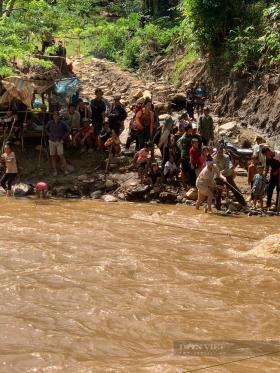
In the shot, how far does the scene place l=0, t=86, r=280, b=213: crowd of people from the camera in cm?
1187

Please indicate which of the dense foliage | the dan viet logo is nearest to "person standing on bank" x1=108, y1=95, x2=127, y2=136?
the dense foliage

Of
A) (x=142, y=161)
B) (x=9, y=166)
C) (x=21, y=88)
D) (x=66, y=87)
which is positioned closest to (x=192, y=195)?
(x=142, y=161)

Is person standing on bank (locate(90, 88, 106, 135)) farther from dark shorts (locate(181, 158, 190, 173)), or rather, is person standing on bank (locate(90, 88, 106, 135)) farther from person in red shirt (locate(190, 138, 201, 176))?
person in red shirt (locate(190, 138, 201, 176))

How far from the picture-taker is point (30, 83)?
14.2 meters

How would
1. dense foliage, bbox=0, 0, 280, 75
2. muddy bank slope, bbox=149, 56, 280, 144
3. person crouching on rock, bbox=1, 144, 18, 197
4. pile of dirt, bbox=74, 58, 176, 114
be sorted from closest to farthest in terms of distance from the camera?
person crouching on rock, bbox=1, 144, 18, 197 → dense foliage, bbox=0, 0, 280, 75 → muddy bank slope, bbox=149, 56, 280, 144 → pile of dirt, bbox=74, 58, 176, 114

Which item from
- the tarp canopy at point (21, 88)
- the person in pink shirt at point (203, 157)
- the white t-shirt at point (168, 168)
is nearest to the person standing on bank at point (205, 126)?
the white t-shirt at point (168, 168)

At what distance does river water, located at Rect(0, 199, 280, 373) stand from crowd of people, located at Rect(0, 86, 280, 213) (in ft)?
4.21

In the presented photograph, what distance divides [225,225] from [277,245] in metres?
2.21

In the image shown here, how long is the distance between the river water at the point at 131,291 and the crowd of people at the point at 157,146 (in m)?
1.28

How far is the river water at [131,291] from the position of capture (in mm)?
4859

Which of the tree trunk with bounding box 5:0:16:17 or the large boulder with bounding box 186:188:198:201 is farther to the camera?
the tree trunk with bounding box 5:0:16:17

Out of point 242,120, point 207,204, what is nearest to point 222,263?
point 207,204

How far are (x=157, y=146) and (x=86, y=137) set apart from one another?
2.18 m

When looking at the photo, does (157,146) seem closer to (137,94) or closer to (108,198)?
(108,198)
